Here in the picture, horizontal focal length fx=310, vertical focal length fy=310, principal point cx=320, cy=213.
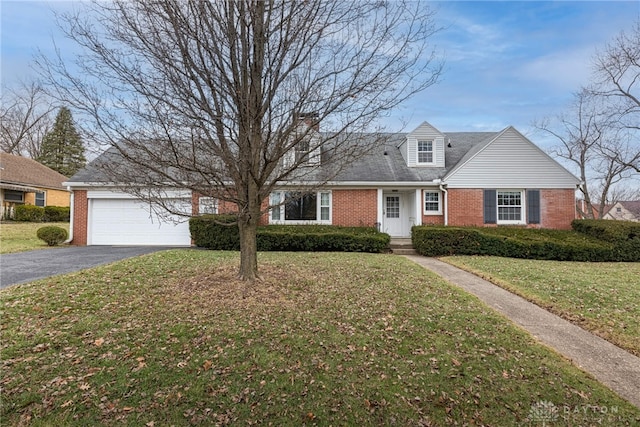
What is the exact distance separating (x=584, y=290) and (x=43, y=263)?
535 inches

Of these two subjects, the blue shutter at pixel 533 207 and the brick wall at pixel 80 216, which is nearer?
the brick wall at pixel 80 216

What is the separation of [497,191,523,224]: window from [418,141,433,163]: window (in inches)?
136

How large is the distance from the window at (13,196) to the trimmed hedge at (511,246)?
87.4ft

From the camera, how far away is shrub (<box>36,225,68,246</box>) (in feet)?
41.9

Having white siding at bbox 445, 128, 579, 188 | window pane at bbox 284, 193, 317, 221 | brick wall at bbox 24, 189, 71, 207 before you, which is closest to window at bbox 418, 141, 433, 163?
white siding at bbox 445, 128, 579, 188

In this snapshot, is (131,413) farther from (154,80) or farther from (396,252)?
(396,252)

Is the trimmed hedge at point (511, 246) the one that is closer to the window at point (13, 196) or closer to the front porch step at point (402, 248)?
the front porch step at point (402, 248)

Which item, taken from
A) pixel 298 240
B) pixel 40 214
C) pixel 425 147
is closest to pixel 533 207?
pixel 425 147

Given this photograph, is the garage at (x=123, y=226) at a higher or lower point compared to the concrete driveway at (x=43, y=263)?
higher

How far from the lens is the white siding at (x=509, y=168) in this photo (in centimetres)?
1372

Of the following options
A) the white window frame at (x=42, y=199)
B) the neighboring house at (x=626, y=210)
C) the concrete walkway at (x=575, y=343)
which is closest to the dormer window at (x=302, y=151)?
the concrete walkway at (x=575, y=343)

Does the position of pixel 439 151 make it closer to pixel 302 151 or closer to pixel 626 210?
pixel 302 151

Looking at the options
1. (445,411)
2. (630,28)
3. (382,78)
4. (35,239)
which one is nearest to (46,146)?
Answer: (35,239)

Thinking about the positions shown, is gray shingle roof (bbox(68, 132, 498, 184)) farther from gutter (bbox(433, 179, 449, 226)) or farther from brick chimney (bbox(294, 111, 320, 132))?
brick chimney (bbox(294, 111, 320, 132))
